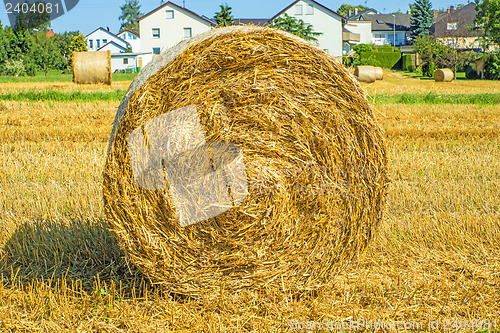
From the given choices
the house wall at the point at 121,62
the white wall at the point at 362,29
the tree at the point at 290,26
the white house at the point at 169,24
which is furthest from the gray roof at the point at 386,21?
the tree at the point at 290,26

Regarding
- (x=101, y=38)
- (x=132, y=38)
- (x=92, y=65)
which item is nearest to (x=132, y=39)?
(x=132, y=38)

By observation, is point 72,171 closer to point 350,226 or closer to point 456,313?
point 350,226

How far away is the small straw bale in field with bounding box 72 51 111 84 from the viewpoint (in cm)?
2019

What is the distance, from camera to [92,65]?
20266 mm

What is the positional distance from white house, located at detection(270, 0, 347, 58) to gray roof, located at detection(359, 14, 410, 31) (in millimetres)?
38218

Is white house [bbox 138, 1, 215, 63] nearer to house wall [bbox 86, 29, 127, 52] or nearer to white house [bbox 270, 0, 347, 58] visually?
white house [bbox 270, 0, 347, 58]

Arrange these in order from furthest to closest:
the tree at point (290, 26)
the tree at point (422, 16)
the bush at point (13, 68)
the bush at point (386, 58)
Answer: the tree at point (422, 16) < the bush at point (386, 58) < the bush at point (13, 68) < the tree at point (290, 26)

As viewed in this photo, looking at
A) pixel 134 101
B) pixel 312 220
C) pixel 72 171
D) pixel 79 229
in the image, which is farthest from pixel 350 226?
pixel 72 171

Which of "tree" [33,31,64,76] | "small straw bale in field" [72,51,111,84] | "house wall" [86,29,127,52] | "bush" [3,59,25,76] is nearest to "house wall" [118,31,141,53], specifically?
"house wall" [86,29,127,52]

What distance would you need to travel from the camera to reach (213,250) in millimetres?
3586

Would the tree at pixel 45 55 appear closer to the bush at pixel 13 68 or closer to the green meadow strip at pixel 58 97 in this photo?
the bush at pixel 13 68

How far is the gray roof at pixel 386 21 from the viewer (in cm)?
9156

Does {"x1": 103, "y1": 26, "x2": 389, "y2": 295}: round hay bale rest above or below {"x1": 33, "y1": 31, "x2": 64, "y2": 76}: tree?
below

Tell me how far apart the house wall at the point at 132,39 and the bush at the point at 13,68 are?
38.2m
